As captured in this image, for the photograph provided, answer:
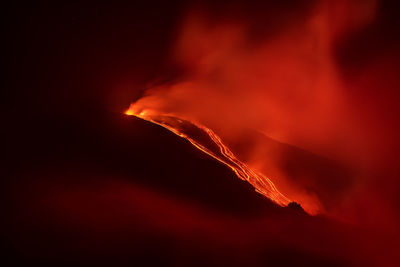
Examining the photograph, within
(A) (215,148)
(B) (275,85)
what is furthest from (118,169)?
(B) (275,85)

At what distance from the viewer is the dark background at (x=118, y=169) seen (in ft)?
13.4

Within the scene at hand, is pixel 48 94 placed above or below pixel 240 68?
below

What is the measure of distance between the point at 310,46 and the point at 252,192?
5.15m

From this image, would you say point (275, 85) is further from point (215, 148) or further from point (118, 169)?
point (118, 169)

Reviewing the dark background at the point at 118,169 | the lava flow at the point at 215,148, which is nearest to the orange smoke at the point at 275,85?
the dark background at the point at 118,169

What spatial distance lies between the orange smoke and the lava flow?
0.63 meters

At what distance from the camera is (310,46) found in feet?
32.1

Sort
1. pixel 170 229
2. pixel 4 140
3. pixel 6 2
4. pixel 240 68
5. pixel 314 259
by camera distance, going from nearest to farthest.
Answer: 1. pixel 170 229
2. pixel 314 259
3. pixel 4 140
4. pixel 6 2
5. pixel 240 68

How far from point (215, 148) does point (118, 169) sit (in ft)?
7.83

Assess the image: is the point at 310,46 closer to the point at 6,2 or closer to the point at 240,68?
the point at 240,68

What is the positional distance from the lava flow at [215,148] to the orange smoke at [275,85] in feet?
2.07

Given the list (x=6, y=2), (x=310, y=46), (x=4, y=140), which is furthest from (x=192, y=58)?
(x=4, y=140)

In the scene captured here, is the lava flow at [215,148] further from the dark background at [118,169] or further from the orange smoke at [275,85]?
the orange smoke at [275,85]

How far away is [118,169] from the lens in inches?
225
